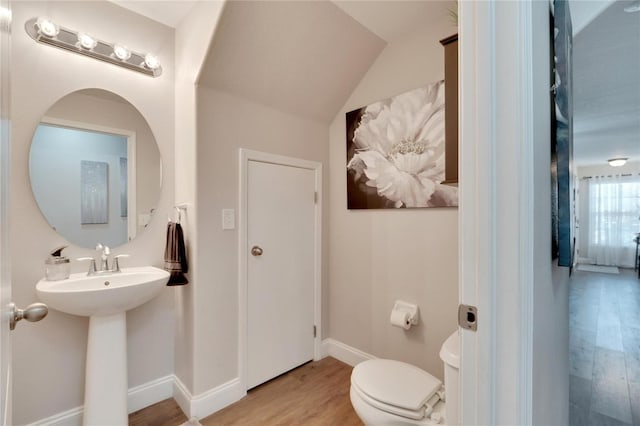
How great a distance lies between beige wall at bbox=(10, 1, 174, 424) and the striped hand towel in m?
0.22

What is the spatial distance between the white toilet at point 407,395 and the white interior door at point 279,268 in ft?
2.80

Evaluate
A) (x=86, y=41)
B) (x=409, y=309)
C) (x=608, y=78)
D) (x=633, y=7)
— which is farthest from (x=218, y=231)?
(x=608, y=78)

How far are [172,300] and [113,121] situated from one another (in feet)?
4.06

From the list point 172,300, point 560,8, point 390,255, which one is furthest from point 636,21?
point 172,300

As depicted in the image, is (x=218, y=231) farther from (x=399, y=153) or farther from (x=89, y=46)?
(x=399, y=153)

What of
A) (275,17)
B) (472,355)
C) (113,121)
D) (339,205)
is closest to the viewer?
(472,355)

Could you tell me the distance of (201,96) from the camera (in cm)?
179

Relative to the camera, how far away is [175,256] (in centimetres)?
178

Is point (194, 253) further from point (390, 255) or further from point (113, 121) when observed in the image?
point (390, 255)

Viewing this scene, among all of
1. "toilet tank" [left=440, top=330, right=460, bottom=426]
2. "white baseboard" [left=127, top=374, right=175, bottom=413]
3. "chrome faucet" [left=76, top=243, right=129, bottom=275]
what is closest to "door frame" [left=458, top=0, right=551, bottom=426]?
"toilet tank" [left=440, top=330, right=460, bottom=426]

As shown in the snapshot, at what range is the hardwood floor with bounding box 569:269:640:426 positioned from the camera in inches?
67.0

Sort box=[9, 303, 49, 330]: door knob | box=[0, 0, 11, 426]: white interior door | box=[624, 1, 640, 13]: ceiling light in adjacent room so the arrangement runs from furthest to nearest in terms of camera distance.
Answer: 1. box=[624, 1, 640, 13]: ceiling light in adjacent room
2. box=[9, 303, 49, 330]: door knob
3. box=[0, 0, 11, 426]: white interior door

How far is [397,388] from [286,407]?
874mm

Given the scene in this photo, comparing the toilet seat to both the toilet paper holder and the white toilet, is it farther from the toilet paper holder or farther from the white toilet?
the toilet paper holder
